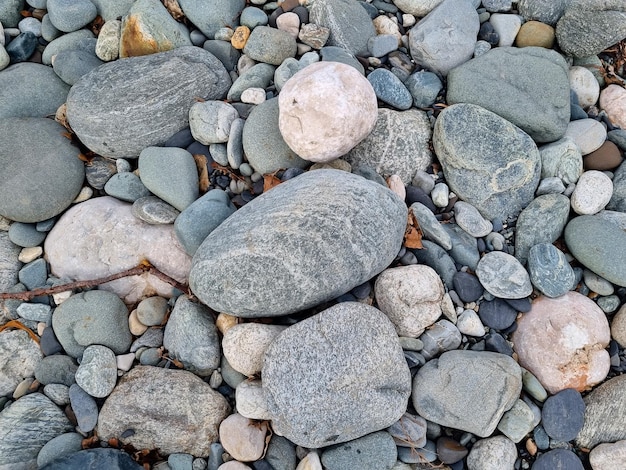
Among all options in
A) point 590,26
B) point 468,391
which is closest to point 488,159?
point 590,26

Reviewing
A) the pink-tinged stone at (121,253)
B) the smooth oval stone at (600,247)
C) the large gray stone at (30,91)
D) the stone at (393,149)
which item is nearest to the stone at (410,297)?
the stone at (393,149)

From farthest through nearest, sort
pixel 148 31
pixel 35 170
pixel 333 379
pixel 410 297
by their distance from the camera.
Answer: pixel 148 31
pixel 35 170
pixel 410 297
pixel 333 379

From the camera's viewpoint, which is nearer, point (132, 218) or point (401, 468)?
point (401, 468)

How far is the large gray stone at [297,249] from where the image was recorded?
255 centimetres

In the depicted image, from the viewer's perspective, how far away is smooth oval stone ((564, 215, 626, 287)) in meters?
2.94

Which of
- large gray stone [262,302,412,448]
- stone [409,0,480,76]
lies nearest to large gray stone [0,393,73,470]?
large gray stone [262,302,412,448]

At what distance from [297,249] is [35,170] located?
185 cm

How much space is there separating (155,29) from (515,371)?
3.11 meters

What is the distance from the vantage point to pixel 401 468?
2.65 meters

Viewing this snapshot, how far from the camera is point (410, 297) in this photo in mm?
2781

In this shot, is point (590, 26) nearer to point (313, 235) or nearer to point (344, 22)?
point (344, 22)

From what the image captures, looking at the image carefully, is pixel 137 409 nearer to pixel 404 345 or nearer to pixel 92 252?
pixel 92 252

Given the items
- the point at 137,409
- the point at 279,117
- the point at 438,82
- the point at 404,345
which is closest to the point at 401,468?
the point at 404,345

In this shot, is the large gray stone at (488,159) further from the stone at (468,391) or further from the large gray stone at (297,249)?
the stone at (468,391)
